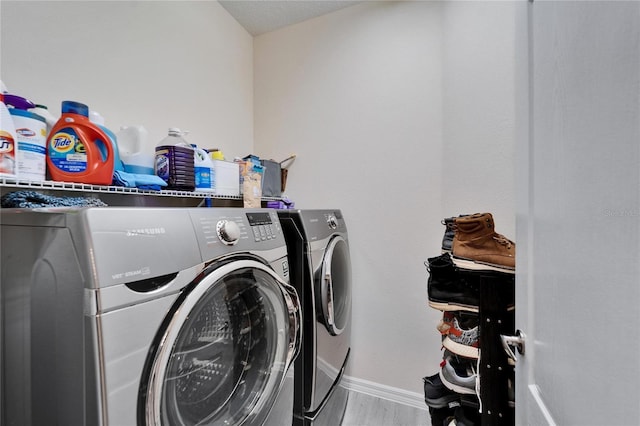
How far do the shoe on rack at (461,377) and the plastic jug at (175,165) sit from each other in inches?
56.7

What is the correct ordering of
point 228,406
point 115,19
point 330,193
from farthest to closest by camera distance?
point 330,193 → point 115,19 → point 228,406

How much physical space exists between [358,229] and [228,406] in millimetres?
1299

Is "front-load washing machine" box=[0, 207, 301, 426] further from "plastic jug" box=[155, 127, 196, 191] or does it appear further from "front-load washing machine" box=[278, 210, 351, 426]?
"plastic jug" box=[155, 127, 196, 191]

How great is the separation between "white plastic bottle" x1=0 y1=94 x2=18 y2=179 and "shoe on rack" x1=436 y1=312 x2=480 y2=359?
1586 mm

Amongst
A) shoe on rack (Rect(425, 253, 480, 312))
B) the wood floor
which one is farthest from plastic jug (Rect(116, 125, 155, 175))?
the wood floor

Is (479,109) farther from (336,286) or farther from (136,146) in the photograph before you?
(136,146)

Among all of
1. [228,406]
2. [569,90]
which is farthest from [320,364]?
[569,90]

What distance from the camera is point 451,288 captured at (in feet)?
3.61

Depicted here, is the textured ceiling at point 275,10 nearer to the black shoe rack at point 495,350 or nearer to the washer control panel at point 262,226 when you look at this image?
the washer control panel at point 262,226

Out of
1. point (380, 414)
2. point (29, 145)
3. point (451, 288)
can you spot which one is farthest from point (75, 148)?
point (380, 414)

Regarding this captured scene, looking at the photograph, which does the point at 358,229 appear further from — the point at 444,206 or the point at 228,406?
the point at 228,406

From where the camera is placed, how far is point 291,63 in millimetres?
2145

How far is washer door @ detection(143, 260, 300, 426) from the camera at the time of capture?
2.18 feet

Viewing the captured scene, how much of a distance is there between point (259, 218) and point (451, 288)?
83 centimetres
